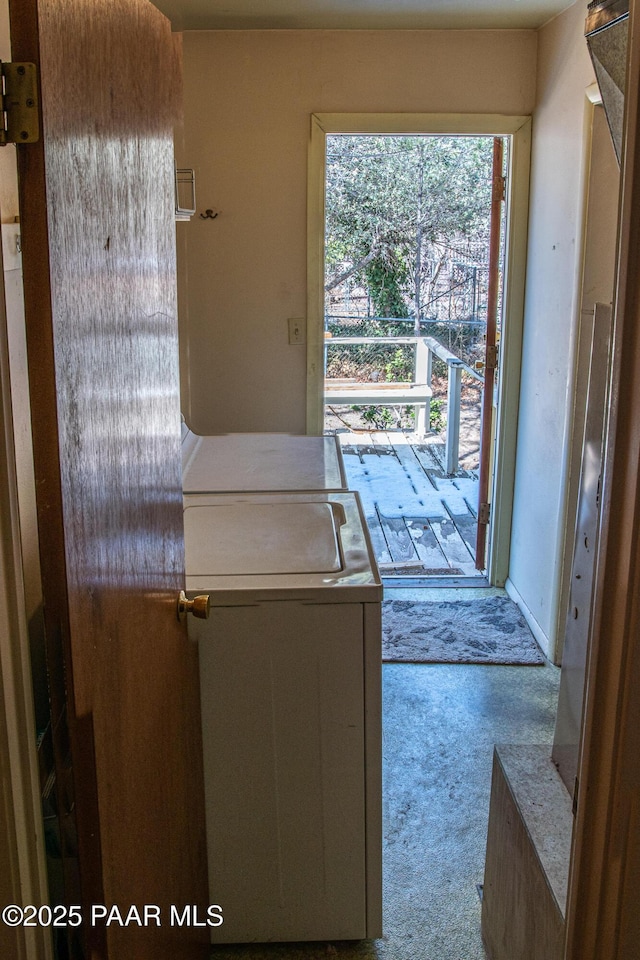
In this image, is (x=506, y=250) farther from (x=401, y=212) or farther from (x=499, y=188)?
(x=401, y=212)

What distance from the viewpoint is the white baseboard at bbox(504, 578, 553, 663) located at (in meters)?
3.37

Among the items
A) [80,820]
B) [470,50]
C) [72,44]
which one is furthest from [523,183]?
[80,820]

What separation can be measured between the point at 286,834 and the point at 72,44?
5.13 ft

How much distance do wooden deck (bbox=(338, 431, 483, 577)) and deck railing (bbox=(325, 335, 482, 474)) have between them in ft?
0.63

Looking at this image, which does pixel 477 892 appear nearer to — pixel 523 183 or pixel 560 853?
pixel 560 853

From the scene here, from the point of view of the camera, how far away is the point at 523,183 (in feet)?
11.8

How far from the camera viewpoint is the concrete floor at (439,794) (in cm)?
198

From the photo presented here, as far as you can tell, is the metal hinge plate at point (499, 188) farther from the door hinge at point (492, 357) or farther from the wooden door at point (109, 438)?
the wooden door at point (109, 438)

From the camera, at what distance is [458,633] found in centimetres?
355

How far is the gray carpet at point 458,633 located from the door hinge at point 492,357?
1046 mm

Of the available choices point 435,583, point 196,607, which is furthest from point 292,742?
point 435,583

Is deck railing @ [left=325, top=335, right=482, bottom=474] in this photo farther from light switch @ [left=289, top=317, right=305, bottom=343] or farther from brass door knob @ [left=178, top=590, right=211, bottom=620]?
brass door knob @ [left=178, top=590, right=211, bottom=620]

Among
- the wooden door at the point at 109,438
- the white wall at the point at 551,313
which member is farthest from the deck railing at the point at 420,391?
the wooden door at the point at 109,438

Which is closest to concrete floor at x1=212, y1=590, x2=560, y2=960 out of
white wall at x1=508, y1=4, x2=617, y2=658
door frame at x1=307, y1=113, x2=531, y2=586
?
white wall at x1=508, y1=4, x2=617, y2=658
